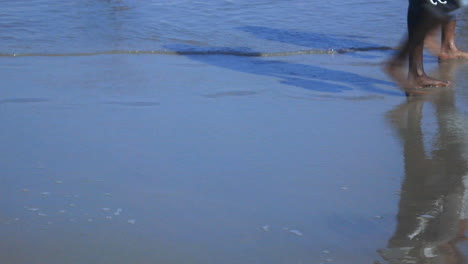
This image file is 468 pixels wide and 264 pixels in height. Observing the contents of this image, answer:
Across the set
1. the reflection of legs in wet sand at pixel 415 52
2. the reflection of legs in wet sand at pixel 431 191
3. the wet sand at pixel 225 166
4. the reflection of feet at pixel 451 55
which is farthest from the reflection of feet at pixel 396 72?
the reflection of feet at pixel 451 55

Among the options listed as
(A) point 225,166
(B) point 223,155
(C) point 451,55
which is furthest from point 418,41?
(A) point 225,166

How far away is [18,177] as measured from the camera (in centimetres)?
342

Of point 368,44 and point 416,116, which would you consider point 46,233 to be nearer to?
point 416,116

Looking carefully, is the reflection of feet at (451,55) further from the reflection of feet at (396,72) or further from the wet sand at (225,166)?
the reflection of feet at (396,72)

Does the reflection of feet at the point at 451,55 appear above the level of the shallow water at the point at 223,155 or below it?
above

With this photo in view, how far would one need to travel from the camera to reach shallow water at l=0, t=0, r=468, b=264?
2795 mm

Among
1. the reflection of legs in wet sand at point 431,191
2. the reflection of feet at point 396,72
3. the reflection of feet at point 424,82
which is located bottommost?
the reflection of legs in wet sand at point 431,191

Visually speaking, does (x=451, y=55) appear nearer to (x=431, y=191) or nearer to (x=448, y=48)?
(x=448, y=48)

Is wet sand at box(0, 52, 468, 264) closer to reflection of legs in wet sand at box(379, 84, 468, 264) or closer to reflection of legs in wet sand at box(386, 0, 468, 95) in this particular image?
reflection of legs in wet sand at box(379, 84, 468, 264)

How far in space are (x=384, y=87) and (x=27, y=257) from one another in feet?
9.97

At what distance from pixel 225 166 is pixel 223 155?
6.0 inches

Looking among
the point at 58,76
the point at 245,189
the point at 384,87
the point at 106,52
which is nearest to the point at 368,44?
the point at 384,87

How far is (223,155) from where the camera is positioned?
3.70 m

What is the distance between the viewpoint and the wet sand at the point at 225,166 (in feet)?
9.14
